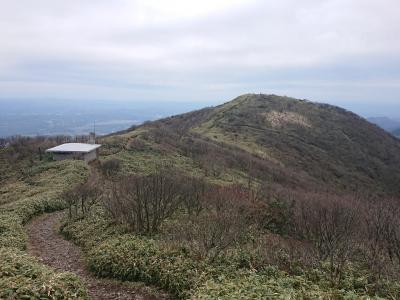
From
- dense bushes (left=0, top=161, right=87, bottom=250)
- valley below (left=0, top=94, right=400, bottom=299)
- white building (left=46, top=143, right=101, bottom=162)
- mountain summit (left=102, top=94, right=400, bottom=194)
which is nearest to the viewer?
valley below (left=0, top=94, right=400, bottom=299)

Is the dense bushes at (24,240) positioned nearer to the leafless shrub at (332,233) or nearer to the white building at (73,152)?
the white building at (73,152)

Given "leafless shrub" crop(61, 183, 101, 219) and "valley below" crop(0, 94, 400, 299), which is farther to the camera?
"leafless shrub" crop(61, 183, 101, 219)

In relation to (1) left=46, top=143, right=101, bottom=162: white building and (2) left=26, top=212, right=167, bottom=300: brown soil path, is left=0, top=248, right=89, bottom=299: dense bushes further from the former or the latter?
(1) left=46, top=143, right=101, bottom=162: white building

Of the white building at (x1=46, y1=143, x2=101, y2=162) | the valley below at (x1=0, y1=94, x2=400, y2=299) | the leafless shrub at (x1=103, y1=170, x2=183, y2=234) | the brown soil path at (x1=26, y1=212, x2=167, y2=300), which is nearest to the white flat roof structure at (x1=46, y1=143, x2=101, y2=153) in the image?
the white building at (x1=46, y1=143, x2=101, y2=162)

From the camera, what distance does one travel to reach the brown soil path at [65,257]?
14461 millimetres

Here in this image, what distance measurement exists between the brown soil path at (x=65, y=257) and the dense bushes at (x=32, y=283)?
150 centimetres

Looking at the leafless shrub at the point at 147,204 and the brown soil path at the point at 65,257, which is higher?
the leafless shrub at the point at 147,204

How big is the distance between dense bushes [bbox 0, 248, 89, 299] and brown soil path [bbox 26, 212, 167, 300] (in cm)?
150

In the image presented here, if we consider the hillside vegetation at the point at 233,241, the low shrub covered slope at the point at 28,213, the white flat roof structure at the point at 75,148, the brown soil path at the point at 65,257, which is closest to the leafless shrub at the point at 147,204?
the hillside vegetation at the point at 233,241

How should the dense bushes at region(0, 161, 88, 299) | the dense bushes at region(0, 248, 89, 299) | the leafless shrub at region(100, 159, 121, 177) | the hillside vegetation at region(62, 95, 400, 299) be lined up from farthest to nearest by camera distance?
the leafless shrub at region(100, 159, 121, 177) → the hillside vegetation at region(62, 95, 400, 299) → the dense bushes at region(0, 161, 88, 299) → the dense bushes at region(0, 248, 89, 299)

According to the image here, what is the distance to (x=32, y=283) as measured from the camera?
39.4 ft

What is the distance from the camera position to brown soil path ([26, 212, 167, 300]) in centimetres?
1446

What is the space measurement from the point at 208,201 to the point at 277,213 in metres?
4.57

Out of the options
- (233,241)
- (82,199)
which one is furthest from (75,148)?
(233,241)
